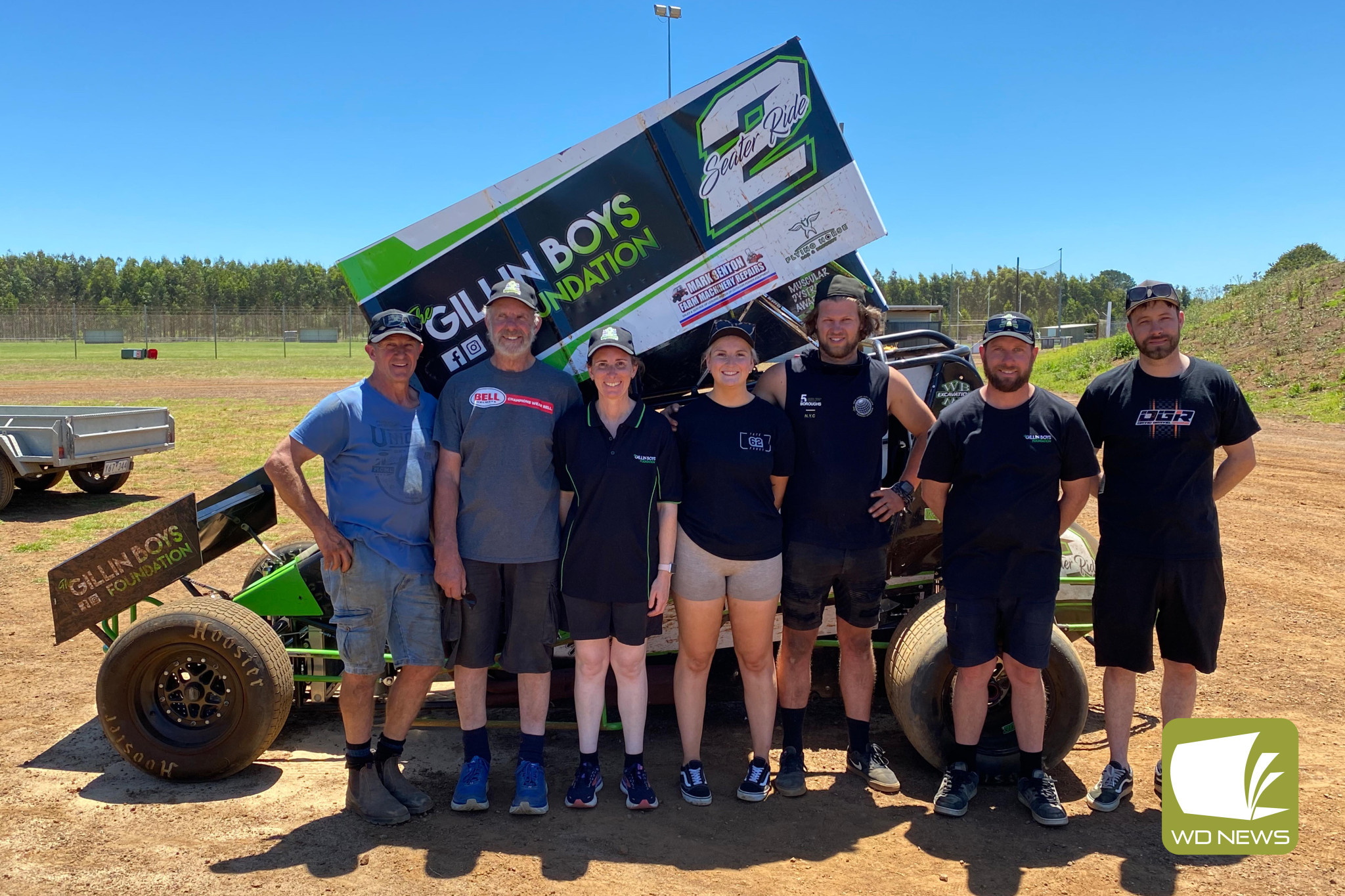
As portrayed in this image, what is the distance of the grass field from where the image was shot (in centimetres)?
3378

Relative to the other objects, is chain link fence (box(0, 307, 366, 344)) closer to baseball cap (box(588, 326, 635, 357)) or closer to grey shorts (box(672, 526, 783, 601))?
baseball cap (box(588, 326, 635, 357))

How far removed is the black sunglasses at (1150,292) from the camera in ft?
13.1

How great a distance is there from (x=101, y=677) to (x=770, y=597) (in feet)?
10.6

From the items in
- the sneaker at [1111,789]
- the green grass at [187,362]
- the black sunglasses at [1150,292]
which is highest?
the green grass at [187,362]

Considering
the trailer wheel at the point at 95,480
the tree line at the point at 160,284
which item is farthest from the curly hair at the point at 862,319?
the tree line at the point at 160,284

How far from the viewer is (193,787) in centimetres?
432

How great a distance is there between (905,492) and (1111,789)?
1649mm

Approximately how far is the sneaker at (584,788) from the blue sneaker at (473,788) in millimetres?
381

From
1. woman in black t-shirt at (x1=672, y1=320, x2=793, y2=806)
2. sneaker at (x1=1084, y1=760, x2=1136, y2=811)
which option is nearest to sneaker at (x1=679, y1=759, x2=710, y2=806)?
woman in black t-shirt at (x1=672, y1=320, x2=793, y2=806)

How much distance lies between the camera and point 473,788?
13.3ft

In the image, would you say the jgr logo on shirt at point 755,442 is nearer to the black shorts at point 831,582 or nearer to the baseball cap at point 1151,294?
the black shorts at point 831,582

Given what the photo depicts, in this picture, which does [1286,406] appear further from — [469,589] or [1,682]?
[1,682]

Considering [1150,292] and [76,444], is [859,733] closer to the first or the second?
[1150,292]

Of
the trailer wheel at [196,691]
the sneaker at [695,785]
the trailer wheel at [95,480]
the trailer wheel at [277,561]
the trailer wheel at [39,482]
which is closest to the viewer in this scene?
the sneaker at [695,785]
